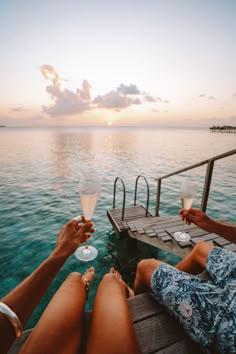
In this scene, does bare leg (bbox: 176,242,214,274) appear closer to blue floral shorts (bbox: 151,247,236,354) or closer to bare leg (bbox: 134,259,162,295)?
blue floral shorts (bbox: 151,247,236,354)

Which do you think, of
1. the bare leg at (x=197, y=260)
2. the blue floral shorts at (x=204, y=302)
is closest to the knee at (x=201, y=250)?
the bare leg at (x=197, y=260)

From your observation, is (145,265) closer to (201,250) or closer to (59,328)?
(201,250)

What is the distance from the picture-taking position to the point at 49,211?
880 centimetres

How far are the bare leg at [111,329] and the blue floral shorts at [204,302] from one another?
1.37ft

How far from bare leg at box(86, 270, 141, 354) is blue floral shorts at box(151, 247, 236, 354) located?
16.4 inches

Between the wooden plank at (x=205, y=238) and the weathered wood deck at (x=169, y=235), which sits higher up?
the wooden plank at (x=205, y=238)

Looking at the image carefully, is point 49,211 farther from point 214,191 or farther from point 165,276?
point 214,191

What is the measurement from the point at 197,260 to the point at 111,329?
4.63 ft

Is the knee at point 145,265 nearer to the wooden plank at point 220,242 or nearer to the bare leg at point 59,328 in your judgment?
the bare leg at point 59,328

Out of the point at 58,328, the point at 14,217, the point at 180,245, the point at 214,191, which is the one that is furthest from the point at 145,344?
the point at 214,191

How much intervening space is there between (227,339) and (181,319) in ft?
1.08

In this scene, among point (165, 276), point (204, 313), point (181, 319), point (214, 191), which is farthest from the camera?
point (214, 191)

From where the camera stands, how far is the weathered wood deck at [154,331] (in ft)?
4.55

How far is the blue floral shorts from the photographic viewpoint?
4.15ft
